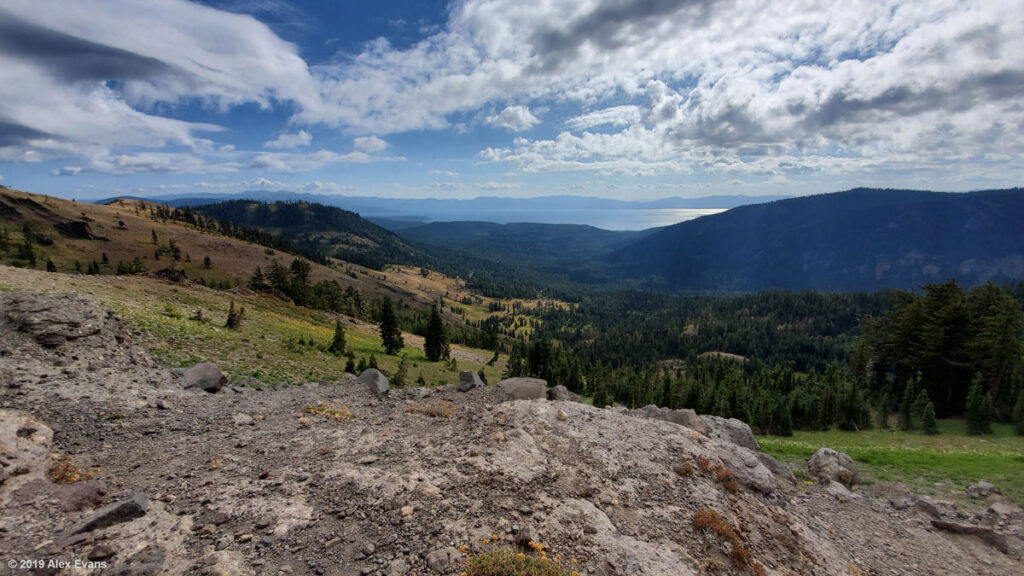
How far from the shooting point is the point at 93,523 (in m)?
8.02

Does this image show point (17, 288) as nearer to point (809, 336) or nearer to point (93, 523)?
point (93, 523)

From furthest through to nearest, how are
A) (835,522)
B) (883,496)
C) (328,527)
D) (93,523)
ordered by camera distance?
(883,496), (835,522), (328,527), (93,523)

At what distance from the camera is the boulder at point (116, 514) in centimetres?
798

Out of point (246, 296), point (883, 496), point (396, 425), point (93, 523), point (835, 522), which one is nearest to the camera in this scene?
point (93, 523)

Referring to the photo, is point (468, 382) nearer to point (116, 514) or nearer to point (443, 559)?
point (443, 559)

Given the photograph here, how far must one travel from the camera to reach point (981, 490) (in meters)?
17.2

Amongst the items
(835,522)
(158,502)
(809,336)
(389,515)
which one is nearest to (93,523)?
(158,502)

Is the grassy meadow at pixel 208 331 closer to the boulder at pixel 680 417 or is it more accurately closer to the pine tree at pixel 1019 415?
the boulder at pixel 680 417

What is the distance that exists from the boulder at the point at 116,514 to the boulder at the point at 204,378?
35.7 ft

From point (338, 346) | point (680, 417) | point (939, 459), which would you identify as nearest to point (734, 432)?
point (680, 417)

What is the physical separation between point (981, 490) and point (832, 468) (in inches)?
211

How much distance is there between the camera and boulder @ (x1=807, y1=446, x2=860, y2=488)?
61.4 feet

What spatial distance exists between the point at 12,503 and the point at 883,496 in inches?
1137

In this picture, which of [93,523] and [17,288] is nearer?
[93,523]
